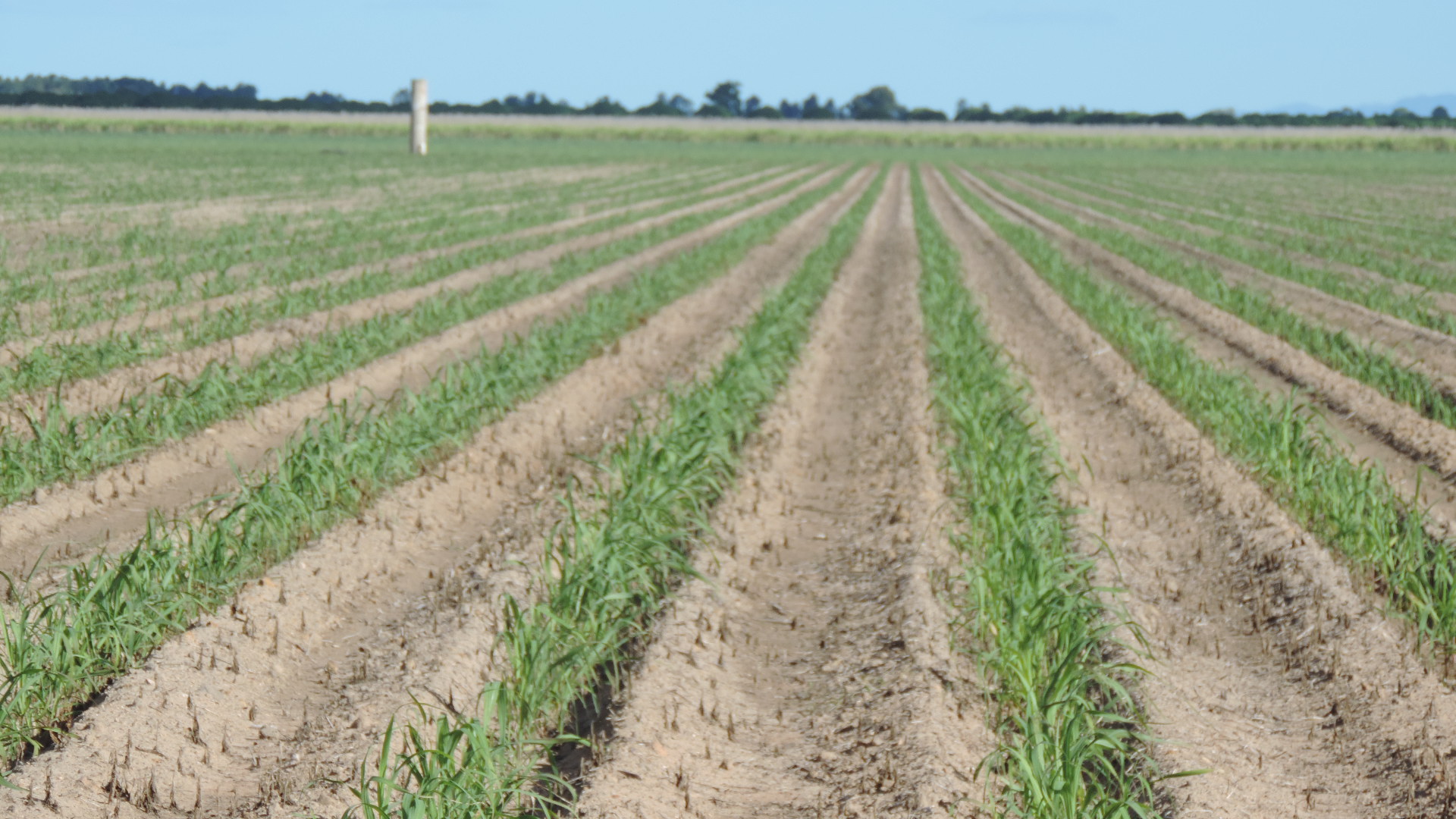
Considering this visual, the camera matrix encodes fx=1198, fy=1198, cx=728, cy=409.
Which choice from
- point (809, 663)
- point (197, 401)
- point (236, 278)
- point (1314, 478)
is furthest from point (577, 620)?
point (236, 278)

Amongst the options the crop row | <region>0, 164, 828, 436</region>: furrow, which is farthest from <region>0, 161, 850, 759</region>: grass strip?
the crop row

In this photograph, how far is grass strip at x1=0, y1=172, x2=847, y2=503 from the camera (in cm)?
629

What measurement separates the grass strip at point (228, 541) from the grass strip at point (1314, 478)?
4.59 m

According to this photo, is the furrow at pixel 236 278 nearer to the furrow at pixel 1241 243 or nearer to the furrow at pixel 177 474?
the furrow at pixel 177 474

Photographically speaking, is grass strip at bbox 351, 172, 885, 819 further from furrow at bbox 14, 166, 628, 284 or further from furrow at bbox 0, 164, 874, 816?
furrow at bbox 14, 166, 628, 284

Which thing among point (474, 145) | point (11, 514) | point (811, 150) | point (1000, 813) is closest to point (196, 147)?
point (474, 145)

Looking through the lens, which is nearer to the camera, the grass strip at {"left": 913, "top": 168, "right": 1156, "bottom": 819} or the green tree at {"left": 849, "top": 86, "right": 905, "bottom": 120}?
the grass strip at {"left": 913, "top": 168, "right": 1156, "bottom": 819}

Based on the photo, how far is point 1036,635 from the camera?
171 inches

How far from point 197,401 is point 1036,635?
540 cm

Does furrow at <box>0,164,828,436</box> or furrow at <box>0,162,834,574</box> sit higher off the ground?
furrow at <box>0,164,828,436</box>

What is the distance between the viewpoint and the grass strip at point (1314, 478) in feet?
16.2

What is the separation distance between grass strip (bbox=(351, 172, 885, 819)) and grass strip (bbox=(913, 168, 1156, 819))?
4.31 feet

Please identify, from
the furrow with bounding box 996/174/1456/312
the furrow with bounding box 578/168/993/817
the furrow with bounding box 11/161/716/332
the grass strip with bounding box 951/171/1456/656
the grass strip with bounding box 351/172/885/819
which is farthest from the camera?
the furrow with bounding box 996/174/1456/312

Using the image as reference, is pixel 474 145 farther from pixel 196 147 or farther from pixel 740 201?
pixel 740 201
